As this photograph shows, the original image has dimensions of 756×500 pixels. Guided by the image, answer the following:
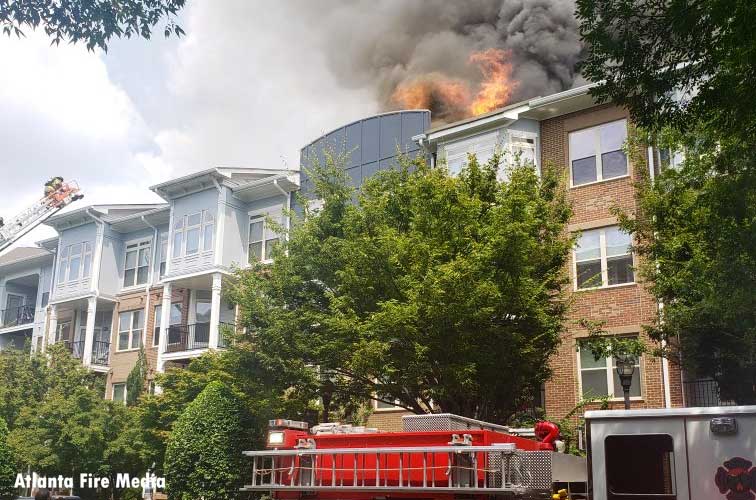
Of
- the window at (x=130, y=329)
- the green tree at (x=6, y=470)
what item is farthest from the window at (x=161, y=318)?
the green tree at (x=6, y=470)

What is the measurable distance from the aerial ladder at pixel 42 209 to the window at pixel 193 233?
1565 cm

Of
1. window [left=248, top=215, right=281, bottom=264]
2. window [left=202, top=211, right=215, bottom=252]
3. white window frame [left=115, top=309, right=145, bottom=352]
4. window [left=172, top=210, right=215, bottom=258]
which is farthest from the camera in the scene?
white window frame [left=115, top=309, right=145, bottom=352]

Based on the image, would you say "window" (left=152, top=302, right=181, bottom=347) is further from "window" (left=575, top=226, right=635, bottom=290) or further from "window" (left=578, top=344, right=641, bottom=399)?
"window" (left=578, top=344, right=641, bottom=399)

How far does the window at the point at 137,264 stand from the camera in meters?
42.1

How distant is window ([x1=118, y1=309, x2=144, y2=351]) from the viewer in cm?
4122

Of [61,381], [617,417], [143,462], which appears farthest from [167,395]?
[617,417]

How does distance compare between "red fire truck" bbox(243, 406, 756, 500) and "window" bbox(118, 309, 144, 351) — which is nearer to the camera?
"red fire truck" bbox(243, 406, 756, 500)

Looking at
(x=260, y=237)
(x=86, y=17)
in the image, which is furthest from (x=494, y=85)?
(x=86, y=17)

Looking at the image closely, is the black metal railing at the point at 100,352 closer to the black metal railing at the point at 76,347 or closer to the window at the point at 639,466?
the black metal railing at the point at 76,347

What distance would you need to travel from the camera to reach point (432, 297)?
17688mm

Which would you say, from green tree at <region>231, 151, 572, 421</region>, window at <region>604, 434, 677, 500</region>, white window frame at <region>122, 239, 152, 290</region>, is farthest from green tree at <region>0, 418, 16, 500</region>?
window at <region>604, 434, 677, 500</region>

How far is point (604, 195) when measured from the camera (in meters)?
26.7

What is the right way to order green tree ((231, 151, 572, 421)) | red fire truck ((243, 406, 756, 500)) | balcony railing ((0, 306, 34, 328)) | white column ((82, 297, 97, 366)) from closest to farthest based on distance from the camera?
red fire truck ((243, 406, 756, 500)), green tree ((231, 151, 572, 421)), white column ((82, 297, 97, 366)), balcony railing ((0, 306, 34, 328))

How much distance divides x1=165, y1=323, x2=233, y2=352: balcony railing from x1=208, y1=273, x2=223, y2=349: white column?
3.26ft
